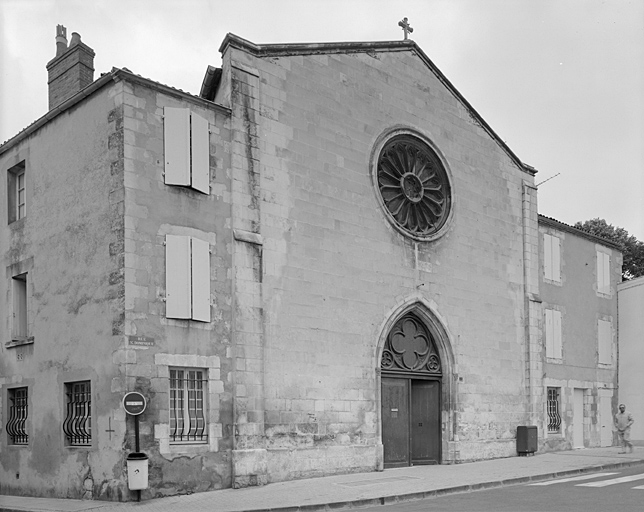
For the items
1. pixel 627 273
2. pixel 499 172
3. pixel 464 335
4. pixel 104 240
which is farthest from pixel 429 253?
pixel 627 273

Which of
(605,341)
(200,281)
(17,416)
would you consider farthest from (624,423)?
(17,416)

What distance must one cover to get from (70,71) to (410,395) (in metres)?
10.2

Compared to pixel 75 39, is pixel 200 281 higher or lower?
lower

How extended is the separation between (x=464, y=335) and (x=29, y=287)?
987 cm

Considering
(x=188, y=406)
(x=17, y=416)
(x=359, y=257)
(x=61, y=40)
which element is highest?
(x=61, y=40)

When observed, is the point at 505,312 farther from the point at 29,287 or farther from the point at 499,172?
the point at 29,287

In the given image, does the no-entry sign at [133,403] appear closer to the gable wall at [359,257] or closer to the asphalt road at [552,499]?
the gable wall at [359,257]

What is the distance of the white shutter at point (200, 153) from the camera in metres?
14.3

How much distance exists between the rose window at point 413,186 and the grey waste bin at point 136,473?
8229mm

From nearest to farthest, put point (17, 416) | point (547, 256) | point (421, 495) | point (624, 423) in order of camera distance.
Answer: point (421, 495), point (17, 416), point (624, 423), point (547, 256)

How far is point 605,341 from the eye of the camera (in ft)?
81.6

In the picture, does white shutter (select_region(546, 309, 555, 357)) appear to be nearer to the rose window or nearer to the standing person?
the standing person

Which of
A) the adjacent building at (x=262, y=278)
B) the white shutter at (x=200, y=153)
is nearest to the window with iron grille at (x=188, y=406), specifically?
the adjacent building at (x=262, y=278)

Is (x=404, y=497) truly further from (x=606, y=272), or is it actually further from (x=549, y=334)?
(x=606, y=272)
